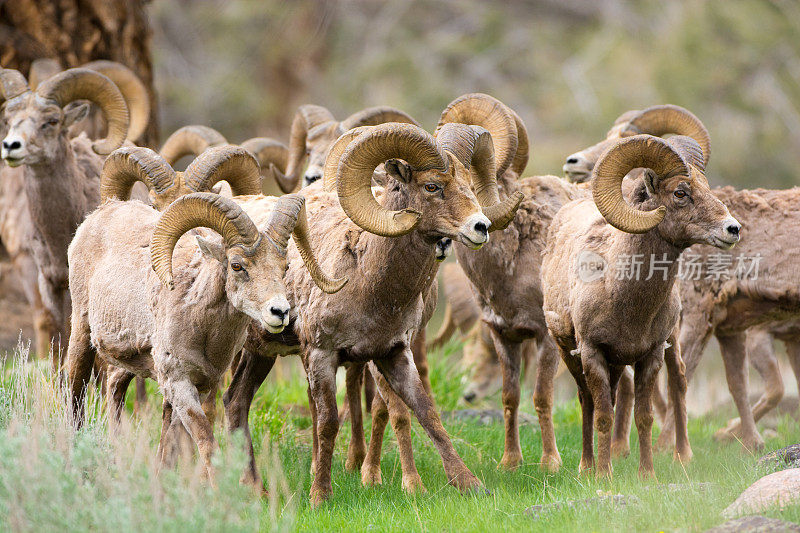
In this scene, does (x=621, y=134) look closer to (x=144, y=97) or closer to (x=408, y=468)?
(x=408, y=468)

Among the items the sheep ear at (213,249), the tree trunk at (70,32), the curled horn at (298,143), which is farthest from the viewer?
the tree trunk at (70,32)

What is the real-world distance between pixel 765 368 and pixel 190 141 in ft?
21.6

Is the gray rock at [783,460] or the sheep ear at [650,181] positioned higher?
the sheep ear at [650,181]

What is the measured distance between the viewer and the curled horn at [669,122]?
9.98m

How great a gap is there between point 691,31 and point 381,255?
20323mm

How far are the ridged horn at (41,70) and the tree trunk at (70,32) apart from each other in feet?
1.04

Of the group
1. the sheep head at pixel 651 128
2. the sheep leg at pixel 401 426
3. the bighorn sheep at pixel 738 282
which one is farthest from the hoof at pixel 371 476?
the sheep head at pixel 651 128

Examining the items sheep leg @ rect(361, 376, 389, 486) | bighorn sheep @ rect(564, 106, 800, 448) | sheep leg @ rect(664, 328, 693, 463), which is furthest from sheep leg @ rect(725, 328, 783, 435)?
sheep leg @ rect(361, 376, 389, 486)

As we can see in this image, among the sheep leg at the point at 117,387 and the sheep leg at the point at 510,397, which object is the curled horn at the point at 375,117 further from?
the sheep leg at the point at 117,387

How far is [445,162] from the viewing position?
24.5 feet

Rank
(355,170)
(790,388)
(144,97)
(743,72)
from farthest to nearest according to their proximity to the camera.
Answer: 1. (743,72)
2. (790,388)
3. (144,97)
4. (355,170)

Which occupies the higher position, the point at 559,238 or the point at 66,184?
the point at 66,184

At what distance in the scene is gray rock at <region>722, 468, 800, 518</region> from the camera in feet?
20.8

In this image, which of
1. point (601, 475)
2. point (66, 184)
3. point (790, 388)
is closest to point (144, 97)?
point (66, 184)
